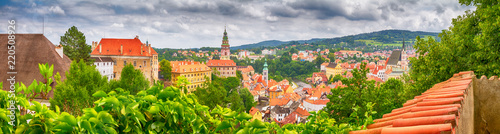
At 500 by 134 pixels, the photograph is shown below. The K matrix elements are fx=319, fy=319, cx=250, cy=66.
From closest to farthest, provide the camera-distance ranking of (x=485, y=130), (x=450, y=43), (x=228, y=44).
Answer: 1. (x=485, y=130)
2. (x=450, y=43)
3. (x=228, y=44)

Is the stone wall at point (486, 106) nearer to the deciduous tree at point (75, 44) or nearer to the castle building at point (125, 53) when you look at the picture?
the deciduous tree at point (75, 44)

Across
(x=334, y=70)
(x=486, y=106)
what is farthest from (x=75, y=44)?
(x=334, y=70)

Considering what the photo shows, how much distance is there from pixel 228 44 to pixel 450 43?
3393 inches

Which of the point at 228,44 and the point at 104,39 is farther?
the point at 228,44

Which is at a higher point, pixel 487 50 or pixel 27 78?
pixel 487 50

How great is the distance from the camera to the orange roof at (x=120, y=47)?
31.9 meters

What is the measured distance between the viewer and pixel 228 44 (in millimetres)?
93875

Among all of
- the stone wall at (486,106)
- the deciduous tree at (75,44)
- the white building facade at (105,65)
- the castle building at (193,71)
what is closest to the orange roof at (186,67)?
the castle building at (193,71)

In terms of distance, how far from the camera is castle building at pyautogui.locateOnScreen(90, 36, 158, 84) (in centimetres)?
3148

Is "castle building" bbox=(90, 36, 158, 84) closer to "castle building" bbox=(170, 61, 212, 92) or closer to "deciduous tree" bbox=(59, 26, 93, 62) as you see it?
"deciduous tree" bbox=(59, 26, 93, 62)

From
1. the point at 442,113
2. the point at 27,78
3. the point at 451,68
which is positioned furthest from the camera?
the point at 27,78

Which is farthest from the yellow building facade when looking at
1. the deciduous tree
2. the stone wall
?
the stone wall

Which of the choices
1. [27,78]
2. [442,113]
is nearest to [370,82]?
[442,113]

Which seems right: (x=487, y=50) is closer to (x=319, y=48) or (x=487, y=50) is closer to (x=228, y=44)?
(x=228, y=44)
